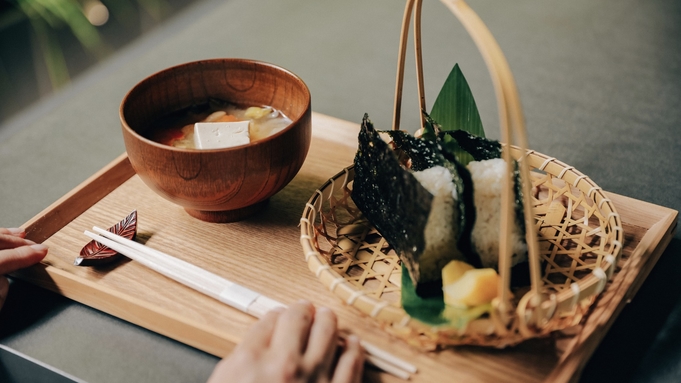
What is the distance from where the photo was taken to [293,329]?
0.75 m

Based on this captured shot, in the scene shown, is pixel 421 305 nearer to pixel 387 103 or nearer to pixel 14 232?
pixel 14 232

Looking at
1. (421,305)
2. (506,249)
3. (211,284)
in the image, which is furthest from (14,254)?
(506,249)

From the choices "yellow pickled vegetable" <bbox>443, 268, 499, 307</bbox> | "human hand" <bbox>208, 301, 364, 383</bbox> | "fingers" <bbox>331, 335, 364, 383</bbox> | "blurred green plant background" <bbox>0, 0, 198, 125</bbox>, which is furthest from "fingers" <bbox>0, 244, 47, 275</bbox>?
"blurred green plant background" <bbox>0, 0, 198, 125</bbox>

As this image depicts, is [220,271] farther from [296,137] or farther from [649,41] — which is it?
[649,41]

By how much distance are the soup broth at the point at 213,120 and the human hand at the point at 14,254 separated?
27 cm

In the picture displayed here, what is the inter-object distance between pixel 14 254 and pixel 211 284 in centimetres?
33

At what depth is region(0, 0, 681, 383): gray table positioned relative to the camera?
2.87 feet

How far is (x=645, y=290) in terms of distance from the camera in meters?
0.96

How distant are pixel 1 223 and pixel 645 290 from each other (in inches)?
48.2

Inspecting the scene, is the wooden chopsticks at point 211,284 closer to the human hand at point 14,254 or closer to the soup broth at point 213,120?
the human hand at point 14,254

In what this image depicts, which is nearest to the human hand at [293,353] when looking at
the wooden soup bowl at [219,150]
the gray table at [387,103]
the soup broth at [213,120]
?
the gray table at [387,103]

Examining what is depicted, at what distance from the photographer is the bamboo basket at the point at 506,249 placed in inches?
25.8

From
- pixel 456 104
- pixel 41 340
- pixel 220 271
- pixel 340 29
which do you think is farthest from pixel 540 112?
pixel 41 340

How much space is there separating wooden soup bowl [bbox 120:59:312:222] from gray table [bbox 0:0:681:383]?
9.5 inches
